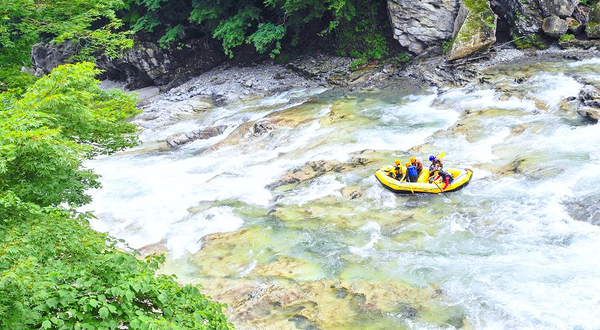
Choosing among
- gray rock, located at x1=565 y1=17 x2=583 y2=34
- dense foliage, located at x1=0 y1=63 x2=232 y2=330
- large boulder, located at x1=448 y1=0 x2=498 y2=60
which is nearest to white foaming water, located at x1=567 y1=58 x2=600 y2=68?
gray rock, located at x1=565 y1=17 x2=583 y2=34

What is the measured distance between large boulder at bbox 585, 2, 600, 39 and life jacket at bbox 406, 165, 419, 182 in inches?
473

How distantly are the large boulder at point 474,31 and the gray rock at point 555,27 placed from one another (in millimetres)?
1981

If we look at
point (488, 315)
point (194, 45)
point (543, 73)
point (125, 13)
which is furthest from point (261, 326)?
point (125, 13)

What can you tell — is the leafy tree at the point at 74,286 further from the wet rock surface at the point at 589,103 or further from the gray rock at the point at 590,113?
the wet rock surface at the point at 589,103

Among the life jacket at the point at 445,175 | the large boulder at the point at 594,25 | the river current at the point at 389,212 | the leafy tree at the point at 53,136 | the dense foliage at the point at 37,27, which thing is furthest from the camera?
the large boulder at the point at 594,25

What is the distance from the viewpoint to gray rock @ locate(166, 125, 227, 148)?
752 inches

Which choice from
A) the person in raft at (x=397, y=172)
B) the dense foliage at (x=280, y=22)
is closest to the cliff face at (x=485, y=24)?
the dense foliage at (x=280, y=22)

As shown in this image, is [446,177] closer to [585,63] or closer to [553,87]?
[553,87]

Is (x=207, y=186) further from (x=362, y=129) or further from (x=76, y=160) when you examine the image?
(x=76, y=160)

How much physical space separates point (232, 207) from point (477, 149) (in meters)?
6.83

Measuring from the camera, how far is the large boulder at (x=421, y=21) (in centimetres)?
2150

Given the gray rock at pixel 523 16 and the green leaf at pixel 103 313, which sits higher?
the green leaf at pixel 103 313

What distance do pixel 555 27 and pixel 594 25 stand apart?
1.36m

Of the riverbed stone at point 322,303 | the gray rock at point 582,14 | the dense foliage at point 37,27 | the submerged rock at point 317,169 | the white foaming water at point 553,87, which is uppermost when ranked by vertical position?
the dense foliage at point 37,27
